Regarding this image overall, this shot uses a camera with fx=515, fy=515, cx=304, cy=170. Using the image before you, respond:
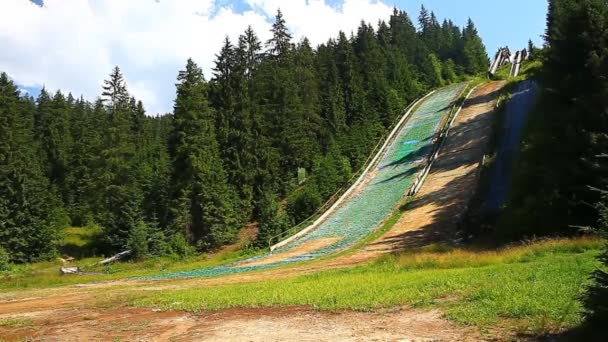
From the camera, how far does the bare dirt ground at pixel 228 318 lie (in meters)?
10.4

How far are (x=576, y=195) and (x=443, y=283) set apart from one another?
34.0 ft

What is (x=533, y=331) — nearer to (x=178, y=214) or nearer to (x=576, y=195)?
(x=576, y=195)

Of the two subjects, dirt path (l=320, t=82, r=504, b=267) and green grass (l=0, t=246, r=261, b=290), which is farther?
green grass (l=0, t=246, r=261, b=290)

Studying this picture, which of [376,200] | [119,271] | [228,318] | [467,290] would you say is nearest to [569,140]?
[467,290]

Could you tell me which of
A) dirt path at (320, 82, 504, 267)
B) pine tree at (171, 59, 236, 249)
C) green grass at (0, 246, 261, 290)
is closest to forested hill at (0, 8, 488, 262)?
pine tree at (171, 59, 236, 249)

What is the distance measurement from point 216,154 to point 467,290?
3437 centimetres

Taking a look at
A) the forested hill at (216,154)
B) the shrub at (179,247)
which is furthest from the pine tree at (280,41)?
the shrub at (179,247)

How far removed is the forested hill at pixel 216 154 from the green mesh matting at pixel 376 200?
3221 mm

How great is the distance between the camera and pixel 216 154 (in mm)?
44812

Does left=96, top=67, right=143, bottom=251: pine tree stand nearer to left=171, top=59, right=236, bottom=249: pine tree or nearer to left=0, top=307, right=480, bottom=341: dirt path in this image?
left=171, top=59, right=236, bottom=249: pine tree

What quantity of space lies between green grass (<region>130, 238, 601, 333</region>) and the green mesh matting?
31.7 ft

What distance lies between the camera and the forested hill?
43.1 meters

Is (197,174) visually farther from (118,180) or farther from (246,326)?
(246,326)

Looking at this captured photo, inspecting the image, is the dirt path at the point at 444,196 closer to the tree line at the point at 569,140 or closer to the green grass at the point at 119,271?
the tree line at the point at 569,140
